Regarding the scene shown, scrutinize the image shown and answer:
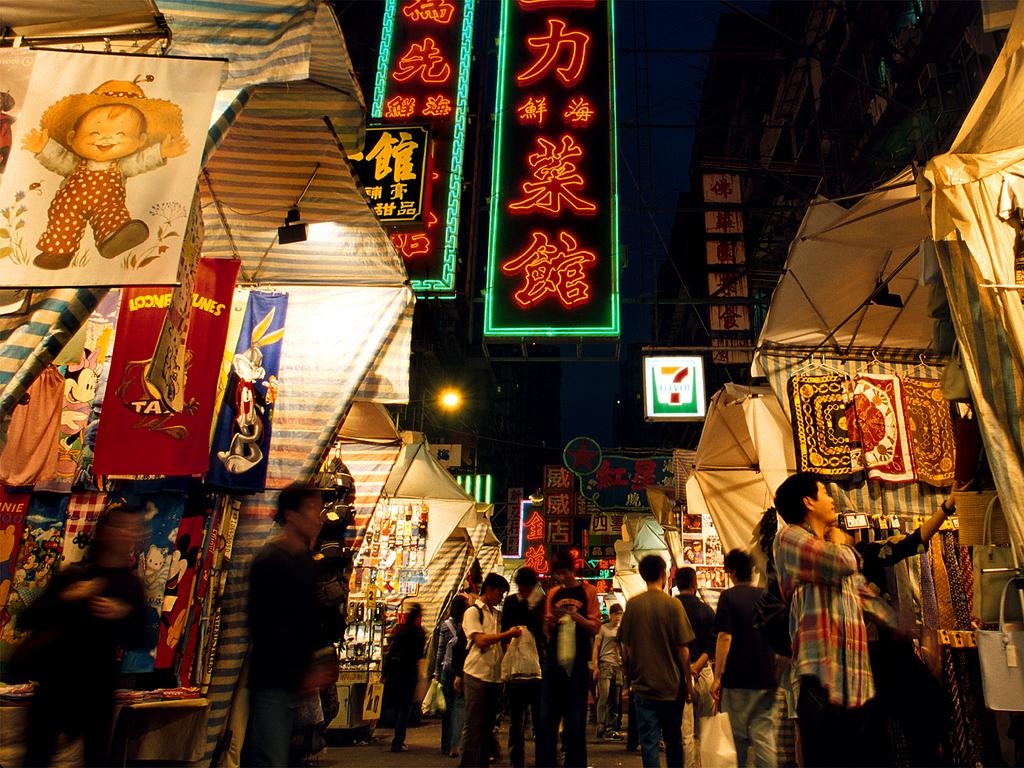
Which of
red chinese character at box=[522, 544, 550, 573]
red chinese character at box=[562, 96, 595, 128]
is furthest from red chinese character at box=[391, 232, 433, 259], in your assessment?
red chinese character at box=[522, 544, 550, 573]

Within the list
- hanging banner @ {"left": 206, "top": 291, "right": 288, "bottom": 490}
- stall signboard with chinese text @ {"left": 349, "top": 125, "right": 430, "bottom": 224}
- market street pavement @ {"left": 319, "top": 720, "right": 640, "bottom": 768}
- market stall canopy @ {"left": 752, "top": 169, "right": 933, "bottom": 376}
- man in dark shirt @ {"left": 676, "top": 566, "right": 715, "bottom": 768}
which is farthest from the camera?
stall signboard with chinese text @ {"left": 349, "top": 125, "right": 430, "bottom": 224}

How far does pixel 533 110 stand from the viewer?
470 inches

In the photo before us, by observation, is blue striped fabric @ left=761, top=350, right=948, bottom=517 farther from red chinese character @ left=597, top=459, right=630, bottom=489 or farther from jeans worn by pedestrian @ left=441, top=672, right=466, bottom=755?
red chinese character @ left=597, top=459, right=630, bottom=489

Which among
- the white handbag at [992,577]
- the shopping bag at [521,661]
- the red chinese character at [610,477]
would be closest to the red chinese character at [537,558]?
the red chinese character at [610,477]

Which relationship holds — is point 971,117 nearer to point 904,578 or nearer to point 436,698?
point 904,578

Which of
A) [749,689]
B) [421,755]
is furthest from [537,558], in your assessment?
[749,689]

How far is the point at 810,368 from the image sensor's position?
7656 millimetres

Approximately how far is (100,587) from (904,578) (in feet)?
19.3

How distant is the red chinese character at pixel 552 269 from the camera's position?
10422mm

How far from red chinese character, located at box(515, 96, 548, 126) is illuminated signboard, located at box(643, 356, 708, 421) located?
5.51 m

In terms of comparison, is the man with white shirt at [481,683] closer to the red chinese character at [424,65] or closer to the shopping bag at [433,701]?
the shopping bag at [433,701]

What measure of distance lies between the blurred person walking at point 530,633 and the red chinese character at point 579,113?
6.98 meters

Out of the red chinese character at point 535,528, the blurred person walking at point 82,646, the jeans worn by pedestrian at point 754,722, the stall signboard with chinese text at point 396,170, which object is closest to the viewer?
the blurred person walking at point 82,646

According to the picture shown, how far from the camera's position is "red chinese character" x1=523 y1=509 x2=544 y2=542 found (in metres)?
32.4
